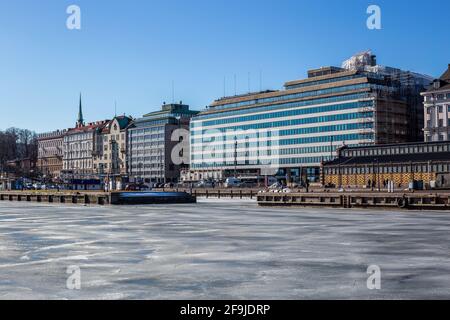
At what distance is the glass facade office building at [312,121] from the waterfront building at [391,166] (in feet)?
71.3

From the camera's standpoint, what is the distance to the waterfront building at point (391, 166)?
108938mm

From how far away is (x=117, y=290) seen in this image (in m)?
16.8

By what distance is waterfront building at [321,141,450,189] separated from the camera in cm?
10894

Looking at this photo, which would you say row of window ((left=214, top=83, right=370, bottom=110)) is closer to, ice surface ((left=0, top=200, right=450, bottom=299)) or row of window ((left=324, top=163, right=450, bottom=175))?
row of window ((left=324, top=163, right=450, bottom=175))

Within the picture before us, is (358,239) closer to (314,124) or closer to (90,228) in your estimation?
(90,228)

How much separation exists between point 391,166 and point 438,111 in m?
42.8

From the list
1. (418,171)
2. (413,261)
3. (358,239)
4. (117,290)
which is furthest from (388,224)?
(418,171)

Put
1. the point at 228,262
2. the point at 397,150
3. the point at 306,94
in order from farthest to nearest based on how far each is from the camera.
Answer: the point at 306,94 < the point at 397,150 < the point at 228,262

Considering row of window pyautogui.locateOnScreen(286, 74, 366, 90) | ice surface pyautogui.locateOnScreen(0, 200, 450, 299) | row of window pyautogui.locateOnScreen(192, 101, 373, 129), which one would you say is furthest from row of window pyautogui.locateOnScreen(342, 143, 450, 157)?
ice surface pyautogui.locateOnScreen(0, 200, 450, 299)

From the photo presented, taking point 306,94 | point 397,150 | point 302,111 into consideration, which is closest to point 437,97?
point 397,150

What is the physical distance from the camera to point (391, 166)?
378 feet

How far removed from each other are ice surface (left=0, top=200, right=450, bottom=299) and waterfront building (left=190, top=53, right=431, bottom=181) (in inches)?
4803

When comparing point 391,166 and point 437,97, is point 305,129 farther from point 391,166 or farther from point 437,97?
point 391,166
